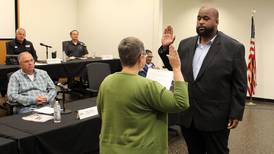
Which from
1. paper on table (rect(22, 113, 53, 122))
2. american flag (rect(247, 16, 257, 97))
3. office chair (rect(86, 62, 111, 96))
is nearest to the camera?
paper on table (rect(22, 113, 53, 122))

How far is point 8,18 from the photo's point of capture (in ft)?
24.1

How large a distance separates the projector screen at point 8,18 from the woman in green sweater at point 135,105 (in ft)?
20.7

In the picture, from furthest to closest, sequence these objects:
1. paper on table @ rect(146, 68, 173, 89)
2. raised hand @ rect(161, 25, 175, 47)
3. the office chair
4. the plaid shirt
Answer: the office chair → the plaid shirt → paper on table @ rect(146, 68, 173, 89) → raised hand @ rect(161, 25, 175, 47)

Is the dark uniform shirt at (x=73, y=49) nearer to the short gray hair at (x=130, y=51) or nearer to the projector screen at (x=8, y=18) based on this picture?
the projector screen at (x=8, y=18)

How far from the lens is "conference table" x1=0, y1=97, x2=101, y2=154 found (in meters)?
2.23

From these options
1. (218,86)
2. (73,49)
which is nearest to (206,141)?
(218,86)

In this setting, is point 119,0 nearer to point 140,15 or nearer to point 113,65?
point 140,15

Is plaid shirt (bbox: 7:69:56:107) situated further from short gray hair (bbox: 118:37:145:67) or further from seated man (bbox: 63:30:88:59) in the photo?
seated man (bbox: 63:30:88:59)

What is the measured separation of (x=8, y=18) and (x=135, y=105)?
6.60 meters

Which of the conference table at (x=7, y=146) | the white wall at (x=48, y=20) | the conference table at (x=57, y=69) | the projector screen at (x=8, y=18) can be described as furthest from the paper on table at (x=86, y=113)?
the white wall at (x=48, y=20)

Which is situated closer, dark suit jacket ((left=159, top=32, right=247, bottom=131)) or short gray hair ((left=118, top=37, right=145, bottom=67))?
short gray hair ((left=118, top=37, right=145, bottom=67))

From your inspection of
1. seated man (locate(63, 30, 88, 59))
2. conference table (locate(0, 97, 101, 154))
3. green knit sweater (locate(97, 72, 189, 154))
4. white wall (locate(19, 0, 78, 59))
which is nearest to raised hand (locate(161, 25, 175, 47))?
green knit sweater (locate(97, 72, 189, 154))

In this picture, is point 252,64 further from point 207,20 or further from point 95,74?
point 207,20

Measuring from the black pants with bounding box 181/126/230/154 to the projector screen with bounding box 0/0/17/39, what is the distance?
6.06m
